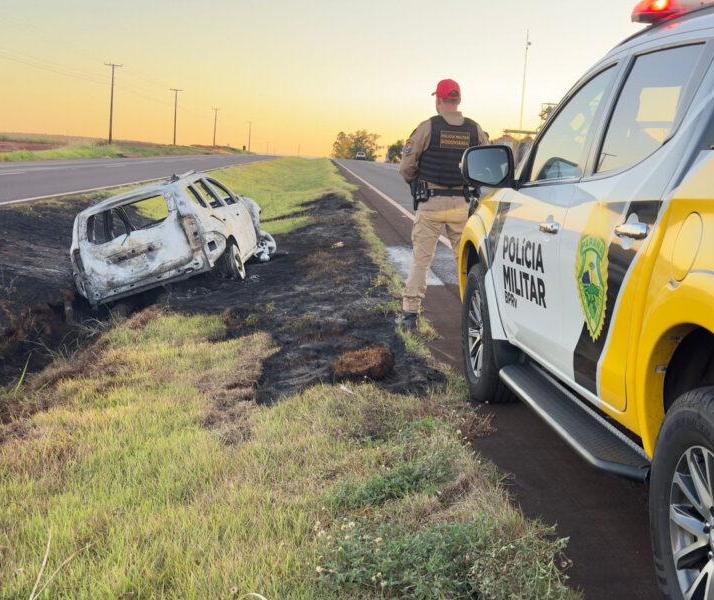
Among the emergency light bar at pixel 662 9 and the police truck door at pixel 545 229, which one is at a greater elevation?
the emergency light bar at pixel 662 9

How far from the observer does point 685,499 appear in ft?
7.81

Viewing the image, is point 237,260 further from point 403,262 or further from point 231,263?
point 403,262

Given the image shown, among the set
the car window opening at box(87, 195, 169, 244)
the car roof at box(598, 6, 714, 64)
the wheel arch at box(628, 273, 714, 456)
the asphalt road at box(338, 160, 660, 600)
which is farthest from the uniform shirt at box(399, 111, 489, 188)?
the wheel arch at box(628, 273, 714, 456)

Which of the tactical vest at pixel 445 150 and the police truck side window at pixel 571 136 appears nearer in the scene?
the police truck side window at pixel 571 136

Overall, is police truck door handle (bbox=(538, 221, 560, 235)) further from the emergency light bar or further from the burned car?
the burned car

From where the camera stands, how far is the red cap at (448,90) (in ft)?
21.8

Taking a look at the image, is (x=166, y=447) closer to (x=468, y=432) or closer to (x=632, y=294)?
(x=468, y=432)

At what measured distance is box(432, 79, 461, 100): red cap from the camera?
664 centimetres

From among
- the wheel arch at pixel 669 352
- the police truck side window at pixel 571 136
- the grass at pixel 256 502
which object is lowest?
the grass at pixel 256 502

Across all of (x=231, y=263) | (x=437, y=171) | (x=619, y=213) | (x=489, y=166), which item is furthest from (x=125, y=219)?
(x=619, y=213)

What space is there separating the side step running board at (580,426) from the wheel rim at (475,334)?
0.78m

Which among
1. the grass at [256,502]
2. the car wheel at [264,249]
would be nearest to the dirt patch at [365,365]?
the grass at [256,502]

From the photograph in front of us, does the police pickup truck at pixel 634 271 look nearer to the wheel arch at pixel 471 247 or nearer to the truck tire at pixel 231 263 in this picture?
the wheel arch at pixel 471 247

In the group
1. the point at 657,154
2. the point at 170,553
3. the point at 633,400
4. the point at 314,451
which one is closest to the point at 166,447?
the point at 314,451
